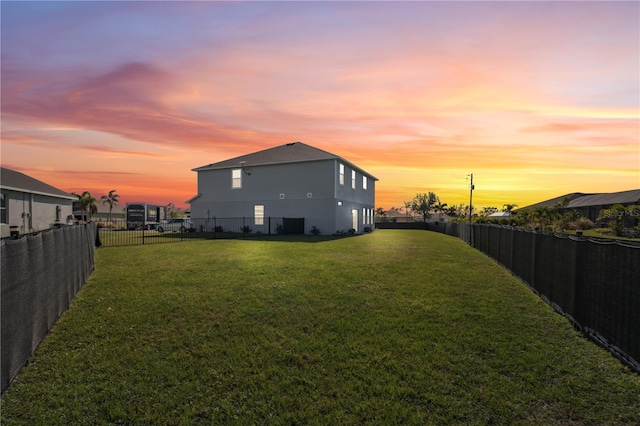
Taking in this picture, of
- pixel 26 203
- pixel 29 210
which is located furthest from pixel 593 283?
pixel 29 210

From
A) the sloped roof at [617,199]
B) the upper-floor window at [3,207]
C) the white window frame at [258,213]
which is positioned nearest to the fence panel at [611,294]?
the white window frame at [258,213]

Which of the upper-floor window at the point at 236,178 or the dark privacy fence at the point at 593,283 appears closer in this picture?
the dark privacy fence at the point at 593,283

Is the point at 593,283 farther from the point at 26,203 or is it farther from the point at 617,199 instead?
the point at 617,199

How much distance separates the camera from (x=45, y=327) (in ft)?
16.8

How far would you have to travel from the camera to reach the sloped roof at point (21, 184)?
22.4 metres

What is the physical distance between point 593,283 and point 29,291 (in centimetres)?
838

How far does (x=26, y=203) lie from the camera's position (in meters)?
A: 24.9

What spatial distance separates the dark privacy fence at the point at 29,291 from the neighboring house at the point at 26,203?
1639 centimetres

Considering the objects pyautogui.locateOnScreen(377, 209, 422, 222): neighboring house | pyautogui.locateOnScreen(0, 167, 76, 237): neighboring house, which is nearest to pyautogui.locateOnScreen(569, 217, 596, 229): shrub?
pyautogui.locateOnScreen(377, 209, 422, 222): neighboring house

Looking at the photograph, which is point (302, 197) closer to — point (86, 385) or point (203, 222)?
point (203, 222)

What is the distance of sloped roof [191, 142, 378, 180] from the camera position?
28.0m

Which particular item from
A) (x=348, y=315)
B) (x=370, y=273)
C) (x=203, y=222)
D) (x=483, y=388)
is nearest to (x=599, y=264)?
(x=483, y=388)

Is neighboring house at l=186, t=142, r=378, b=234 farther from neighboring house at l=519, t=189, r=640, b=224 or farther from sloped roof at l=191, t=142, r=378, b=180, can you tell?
neighboring house at l=519, t=189, r=640, b=224

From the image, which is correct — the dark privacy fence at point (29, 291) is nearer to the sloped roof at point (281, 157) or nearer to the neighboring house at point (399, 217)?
the sloped roof at point (281, 157)
